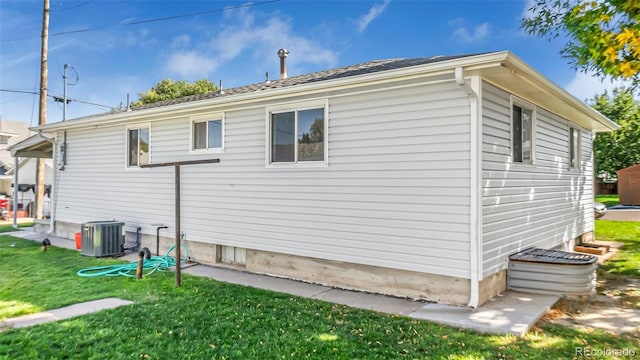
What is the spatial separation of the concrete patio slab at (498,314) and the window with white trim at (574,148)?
4.67 meters

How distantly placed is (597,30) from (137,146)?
28.8 feet

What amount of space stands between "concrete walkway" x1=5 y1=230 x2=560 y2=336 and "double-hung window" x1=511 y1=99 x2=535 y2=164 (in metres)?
2.06

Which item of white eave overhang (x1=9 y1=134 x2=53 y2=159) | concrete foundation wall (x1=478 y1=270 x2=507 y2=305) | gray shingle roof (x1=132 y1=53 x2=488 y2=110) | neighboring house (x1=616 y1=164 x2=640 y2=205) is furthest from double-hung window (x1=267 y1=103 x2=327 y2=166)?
neighboring house (x1=616 y1=164 x2=640 y2=205)

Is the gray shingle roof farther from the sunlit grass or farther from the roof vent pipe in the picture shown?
the sunlit grass

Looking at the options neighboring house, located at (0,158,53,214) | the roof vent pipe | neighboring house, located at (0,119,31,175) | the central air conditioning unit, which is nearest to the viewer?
the central air conditioning unit

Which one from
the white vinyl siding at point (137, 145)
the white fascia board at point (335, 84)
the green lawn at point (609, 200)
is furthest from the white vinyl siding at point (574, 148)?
the green lawn at point (609, 200)

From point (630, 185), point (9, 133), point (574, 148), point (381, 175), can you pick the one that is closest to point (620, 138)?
point (630, 185)

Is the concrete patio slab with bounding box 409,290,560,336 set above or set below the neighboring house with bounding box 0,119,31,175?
below

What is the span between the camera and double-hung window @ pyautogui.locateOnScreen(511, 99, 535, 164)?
19.2 ft

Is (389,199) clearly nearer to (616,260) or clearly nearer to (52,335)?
(52,335)

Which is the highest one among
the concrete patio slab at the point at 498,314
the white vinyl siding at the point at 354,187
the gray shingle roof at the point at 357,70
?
the gray shingle roof at the point at 357,70

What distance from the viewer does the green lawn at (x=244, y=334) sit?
348 cm

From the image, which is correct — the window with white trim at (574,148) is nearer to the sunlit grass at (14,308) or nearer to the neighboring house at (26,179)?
the sunlit grass at (14,308)

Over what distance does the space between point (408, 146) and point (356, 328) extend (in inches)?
97.5
